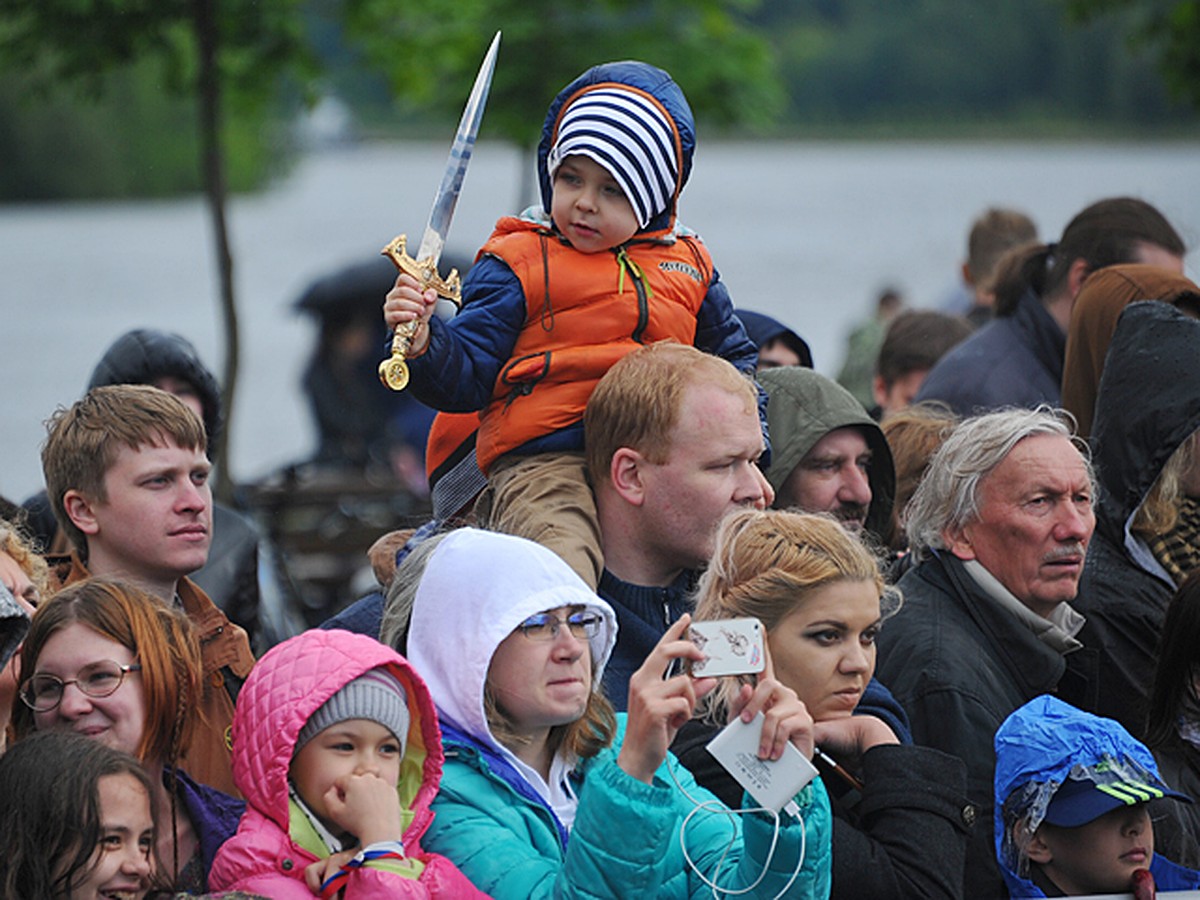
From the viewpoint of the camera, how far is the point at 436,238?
3814 millimetres

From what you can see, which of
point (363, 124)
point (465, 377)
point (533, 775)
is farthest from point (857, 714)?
point (363, 124)

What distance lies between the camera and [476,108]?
3918mm

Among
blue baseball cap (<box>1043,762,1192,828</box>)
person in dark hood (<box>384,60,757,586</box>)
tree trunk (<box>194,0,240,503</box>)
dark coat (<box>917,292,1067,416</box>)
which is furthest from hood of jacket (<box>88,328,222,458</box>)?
tree trunk (<box>194,0,240,503</box>)

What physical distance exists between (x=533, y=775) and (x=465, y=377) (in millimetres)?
1166

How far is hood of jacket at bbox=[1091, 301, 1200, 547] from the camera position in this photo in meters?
5.11

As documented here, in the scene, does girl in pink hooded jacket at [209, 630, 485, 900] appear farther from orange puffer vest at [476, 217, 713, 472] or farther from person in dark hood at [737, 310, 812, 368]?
person in dark hood at [737, 310, 812, 368]

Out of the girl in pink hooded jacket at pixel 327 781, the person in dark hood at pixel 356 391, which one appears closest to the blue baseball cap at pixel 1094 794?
the girl in pink hooded jacket at pixel 327 781

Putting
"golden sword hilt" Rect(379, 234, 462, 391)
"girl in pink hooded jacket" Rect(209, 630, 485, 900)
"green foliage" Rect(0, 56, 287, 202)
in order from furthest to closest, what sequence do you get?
"green foliage" Rect(0, 56, 287, 202) → "golden sword hilt" Rect(379, 234, 462, 391) → "girl in pink hooded jacket" Rect(209, 630, 485, 900)

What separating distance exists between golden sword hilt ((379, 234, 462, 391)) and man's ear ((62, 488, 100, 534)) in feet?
3.33

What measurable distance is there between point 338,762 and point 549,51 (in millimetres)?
9011

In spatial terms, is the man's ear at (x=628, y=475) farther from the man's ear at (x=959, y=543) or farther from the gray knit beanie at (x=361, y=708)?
the gray knit beanie at (x=361, y=708)

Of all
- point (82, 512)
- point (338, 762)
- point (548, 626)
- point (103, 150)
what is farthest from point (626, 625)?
point (103, 150)

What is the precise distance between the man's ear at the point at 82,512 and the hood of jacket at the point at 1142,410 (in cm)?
279

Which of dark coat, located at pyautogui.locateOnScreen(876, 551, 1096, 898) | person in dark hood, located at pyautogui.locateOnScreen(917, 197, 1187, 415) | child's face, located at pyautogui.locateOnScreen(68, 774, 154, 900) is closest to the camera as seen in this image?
child's face, located at pyautogui.locateOnScreen(68, 774, 154, 900)
